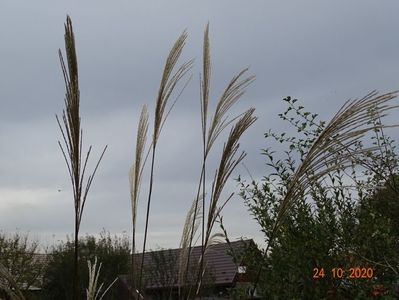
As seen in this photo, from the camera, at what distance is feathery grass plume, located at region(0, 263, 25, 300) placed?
1962 millimetres

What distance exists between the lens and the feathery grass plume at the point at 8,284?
1.96 m

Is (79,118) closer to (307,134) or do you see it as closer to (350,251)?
(350,251)

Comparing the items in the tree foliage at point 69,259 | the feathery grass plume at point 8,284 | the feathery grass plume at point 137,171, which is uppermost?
the tree foliage at point 69,259

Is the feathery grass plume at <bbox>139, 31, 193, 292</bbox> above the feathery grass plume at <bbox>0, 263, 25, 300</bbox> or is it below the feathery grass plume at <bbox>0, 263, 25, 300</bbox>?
above

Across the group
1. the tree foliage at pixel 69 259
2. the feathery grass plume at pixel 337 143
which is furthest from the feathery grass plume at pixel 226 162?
the tree foliage at pixel 69 259

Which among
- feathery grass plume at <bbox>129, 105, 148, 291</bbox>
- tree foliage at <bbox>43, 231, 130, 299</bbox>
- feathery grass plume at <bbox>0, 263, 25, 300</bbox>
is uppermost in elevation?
tree foliage at <bbox>43, 231, 130, 299</bbox>

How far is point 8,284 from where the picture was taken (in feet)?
6.67

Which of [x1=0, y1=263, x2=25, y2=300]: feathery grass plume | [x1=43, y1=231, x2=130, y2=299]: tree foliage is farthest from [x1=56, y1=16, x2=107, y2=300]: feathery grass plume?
[x1=43, y1=231, x2=130, y2=299]: tree foliage

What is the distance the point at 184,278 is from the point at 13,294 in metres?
0.76

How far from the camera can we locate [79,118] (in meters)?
2.04

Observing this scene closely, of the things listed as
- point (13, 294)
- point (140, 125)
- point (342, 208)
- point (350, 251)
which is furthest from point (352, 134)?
point (342, 208)

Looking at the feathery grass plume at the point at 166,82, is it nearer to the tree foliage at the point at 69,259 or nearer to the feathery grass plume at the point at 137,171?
the feathery grass plume at the point at 137,171

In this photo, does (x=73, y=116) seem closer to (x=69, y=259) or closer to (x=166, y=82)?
(x=166, y=82)

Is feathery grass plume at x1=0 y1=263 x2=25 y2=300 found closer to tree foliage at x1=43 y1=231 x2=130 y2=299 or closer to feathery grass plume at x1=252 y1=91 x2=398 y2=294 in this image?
feathery grass plume at x1=252 y1=91 x2=398 y2=294
